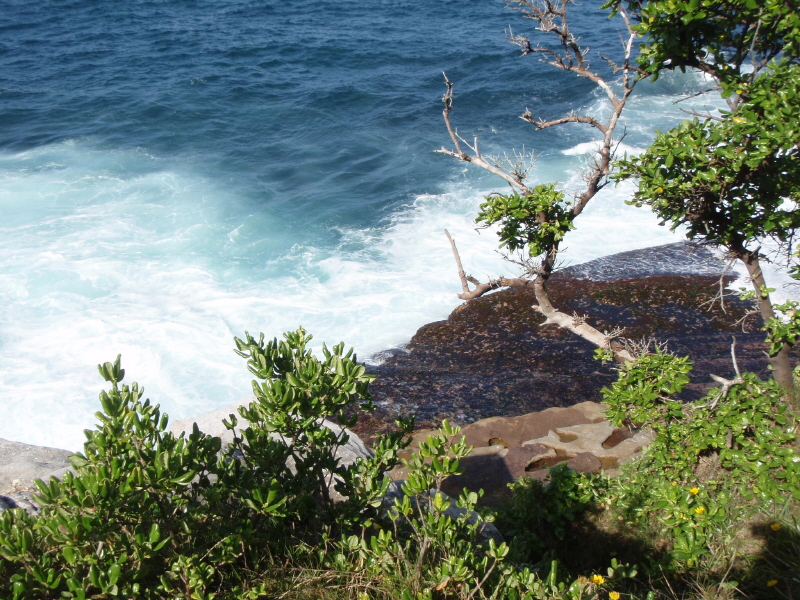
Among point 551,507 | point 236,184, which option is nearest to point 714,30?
point 551,507

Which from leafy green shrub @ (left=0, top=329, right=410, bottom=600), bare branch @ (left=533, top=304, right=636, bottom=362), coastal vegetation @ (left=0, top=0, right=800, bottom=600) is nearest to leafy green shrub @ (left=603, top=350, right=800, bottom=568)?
coastal vegetation @ (left=0, top=0, right=800, bottom=600)

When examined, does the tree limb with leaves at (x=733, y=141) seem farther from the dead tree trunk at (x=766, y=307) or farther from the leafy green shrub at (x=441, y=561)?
the leafy green shrub at (x=441, y=561)

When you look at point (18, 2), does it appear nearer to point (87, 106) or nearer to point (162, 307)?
point (87, 106)

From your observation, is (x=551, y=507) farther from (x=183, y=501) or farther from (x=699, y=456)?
(x=183, y=501)

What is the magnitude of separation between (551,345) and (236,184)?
454 inches

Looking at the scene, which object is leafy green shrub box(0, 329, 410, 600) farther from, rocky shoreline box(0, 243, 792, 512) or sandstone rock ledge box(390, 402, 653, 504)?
rocky shoreline box(0, 243, 792, 512)

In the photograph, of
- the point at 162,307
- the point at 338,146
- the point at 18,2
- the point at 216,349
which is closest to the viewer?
the point at 216,349

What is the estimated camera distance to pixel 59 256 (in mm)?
15477

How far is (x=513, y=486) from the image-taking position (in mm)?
6414

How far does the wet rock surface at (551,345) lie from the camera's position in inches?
424

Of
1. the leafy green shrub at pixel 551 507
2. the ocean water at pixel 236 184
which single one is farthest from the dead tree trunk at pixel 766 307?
the ocean water at pixel 236 184

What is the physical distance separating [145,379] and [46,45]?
2559 centimetres

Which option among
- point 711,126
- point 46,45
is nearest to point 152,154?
point 46,45

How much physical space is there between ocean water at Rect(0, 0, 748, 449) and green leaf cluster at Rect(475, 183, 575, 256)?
193 inches
